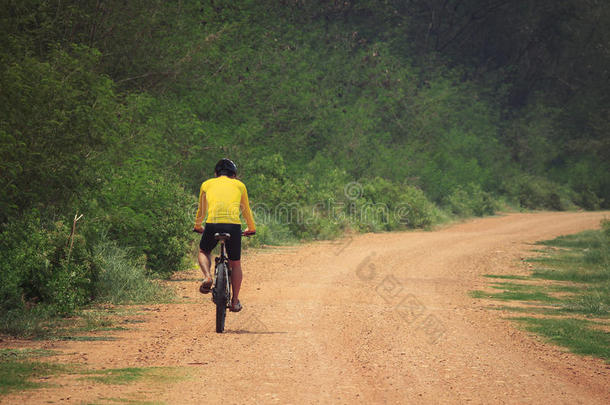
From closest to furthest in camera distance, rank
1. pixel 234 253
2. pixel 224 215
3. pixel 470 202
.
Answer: pixel 224 215 → pixel 234 253 → pixel 470 202

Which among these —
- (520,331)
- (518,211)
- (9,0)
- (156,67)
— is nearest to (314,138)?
(156,67)

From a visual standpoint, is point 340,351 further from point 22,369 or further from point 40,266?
point 40,266

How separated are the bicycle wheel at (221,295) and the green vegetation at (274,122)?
2.39 m

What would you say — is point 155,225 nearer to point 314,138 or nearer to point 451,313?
point 451,313

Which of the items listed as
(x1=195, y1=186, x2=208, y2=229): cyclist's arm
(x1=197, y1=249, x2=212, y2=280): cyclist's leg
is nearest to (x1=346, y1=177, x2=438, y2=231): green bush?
(x1=195, y1=186, x2=208, y2=229): cyclist's arm

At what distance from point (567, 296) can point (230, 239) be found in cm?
829

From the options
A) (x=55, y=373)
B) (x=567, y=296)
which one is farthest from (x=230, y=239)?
(x=567, y=296)

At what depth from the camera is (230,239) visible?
9891 mm

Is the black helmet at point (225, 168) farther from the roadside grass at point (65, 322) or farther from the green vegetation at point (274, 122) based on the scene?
the green vegetation at point (274, 122)

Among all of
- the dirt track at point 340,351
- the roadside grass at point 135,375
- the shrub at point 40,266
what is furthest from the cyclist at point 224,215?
the shrub at point 40,266

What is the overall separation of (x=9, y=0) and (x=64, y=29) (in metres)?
3.12

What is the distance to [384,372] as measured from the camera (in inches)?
313

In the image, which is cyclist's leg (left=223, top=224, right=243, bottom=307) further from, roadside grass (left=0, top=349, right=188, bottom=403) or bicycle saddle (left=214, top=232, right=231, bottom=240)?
roadside grass (left=0, top=349, right=188, bottom=403)

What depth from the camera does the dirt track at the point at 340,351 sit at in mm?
7043
